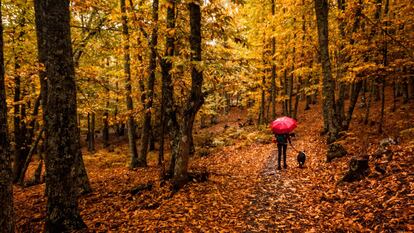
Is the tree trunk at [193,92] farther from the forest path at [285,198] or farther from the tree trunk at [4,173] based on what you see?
the tree trunk at [4,173]

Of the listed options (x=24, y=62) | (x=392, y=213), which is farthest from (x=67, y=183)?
(x=24, y=62)

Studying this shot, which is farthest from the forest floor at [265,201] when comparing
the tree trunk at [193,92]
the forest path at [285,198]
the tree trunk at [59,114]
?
the tree trunk at [193,92]

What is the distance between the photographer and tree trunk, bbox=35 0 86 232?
547 centimetres

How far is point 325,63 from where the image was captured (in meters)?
11.3

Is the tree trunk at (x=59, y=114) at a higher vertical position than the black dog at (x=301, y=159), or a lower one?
higher

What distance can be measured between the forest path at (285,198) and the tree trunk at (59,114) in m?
4.02

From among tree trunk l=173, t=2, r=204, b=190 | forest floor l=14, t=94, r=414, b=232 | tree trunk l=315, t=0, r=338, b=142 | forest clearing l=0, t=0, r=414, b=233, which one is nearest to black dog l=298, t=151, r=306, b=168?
forest clearing l=0, t=0, r=414, b=233

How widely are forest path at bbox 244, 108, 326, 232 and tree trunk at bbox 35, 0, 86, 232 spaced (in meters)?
4.02

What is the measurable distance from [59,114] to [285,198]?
5.97 metres

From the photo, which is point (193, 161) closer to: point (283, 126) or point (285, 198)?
point (283, 126)

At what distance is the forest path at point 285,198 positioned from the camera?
6.01 m

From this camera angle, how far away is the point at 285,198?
756 centimetres

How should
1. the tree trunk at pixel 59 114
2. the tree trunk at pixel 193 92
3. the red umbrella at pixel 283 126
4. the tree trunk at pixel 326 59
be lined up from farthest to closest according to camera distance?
the tree trunk at pixel 326 59 → the red umbrella at pixel 283 126 → the tree trunk at pixel 193 92 → the tree trunk at pixel 59 114

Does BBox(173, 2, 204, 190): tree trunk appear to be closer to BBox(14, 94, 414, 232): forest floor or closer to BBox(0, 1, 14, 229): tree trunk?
BBox(14, 94, 414, 232): forest floor
